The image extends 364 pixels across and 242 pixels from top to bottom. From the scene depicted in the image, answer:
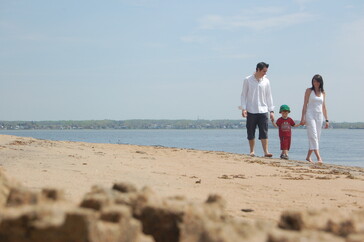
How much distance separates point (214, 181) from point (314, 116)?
17.2 ft

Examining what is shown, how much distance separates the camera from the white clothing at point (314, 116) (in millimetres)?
11617

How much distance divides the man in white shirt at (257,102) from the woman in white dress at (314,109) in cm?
93

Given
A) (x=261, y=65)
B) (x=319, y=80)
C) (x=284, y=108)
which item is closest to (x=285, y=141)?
(x=284, y=108)

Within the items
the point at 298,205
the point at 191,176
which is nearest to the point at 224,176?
the point at 191,176

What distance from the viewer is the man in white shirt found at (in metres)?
12.2

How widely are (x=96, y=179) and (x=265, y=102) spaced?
6987 millimetres

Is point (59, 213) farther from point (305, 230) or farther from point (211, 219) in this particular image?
point (305, 230)

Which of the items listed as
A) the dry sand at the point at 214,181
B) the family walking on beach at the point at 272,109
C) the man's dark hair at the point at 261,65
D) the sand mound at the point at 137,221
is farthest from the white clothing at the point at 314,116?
the sand mound at the point at 137,221

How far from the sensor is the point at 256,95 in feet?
40.0

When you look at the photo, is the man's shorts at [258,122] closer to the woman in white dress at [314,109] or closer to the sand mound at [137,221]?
the woman in white dress at [314,109]

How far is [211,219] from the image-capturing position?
304 cm

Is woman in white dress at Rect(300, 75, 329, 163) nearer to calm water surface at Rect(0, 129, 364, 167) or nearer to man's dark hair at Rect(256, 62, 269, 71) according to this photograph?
man's dark hair at Rect(256, 62, 269, 71)

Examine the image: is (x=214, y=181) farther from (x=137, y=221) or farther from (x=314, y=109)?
(x=314, y=109)

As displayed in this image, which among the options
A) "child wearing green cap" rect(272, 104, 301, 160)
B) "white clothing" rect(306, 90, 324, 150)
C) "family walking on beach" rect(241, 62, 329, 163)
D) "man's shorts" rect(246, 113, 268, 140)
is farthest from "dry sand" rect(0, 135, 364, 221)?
"child wearing green cap" rect(272, 104, 301, 160)
